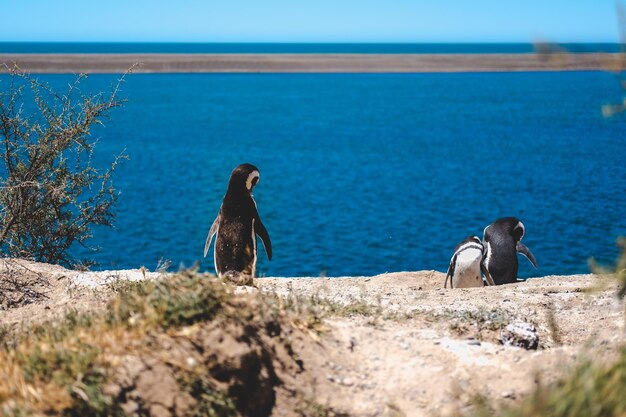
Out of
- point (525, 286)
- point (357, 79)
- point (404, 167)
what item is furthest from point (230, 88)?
point (525, 286)

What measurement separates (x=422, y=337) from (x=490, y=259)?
9.24 metres


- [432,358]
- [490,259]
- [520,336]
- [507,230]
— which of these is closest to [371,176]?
[507,230]

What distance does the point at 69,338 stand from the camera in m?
4.79

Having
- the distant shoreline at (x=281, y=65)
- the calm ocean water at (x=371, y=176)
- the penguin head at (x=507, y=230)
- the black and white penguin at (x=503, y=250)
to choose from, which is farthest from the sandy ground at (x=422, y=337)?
the distant shoreline at (x=281, y=65)

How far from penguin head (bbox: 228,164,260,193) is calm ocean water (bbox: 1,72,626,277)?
16.4ft

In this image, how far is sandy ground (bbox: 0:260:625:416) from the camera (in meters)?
5.19

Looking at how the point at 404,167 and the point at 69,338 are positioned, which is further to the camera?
the point at 404,167

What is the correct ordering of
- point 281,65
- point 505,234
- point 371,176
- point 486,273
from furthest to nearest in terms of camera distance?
1. point 281,65
2. point 371,176
3. point 505,234
4. point 486,273

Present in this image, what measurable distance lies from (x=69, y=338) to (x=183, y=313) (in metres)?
0.74

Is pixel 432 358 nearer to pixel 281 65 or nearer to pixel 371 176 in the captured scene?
pixel 371 176

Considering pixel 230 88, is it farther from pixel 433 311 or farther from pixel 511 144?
pixel 433 311

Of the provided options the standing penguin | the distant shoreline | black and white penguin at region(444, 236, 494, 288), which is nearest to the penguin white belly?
black and white penguin at region(444, 236, 494, 288)

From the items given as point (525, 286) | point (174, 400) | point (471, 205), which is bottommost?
point (471, 205)

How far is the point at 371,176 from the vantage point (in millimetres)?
43031
